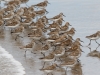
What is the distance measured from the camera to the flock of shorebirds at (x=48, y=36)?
13863 millimetres

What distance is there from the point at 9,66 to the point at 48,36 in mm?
4493

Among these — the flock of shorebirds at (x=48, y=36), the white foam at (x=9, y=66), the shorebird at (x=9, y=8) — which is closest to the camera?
the white foam at (x=9, y=66)

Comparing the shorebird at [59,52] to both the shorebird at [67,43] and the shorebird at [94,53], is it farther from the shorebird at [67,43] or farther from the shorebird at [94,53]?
the shorebird at [94,53]

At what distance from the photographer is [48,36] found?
1781 centimetres

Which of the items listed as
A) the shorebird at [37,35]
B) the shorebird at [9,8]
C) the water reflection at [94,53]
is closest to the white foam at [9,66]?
the shorebird at [37,35]

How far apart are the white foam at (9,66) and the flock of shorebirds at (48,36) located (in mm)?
672

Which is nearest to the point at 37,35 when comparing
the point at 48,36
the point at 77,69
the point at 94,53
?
the point at 48,36

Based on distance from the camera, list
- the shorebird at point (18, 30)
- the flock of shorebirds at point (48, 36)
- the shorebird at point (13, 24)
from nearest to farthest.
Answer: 1. the flock of shorebirds at point (48, 36)
2. the shorebird at point (18, 30)
3. the shorebird at point (13, 24)

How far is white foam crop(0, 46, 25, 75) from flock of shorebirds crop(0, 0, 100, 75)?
0.67m

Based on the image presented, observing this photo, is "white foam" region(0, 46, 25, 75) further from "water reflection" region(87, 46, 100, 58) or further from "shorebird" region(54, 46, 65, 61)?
"water reflection" region(87, 46, 100, 58)

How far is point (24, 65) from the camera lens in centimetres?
1390

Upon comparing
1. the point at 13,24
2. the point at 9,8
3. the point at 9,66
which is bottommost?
the point at 9,66

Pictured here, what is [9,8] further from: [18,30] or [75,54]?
[75,54]

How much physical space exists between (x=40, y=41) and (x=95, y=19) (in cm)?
490
